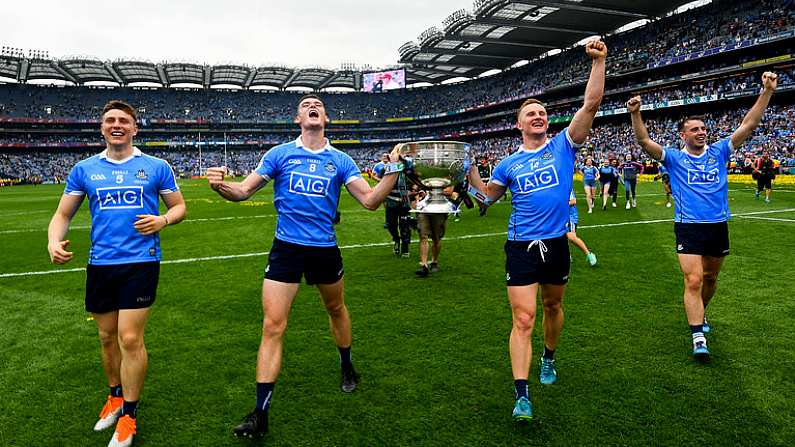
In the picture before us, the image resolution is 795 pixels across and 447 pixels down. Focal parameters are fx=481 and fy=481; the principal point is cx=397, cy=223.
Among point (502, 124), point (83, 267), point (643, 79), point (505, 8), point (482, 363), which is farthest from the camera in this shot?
point (502, 124)

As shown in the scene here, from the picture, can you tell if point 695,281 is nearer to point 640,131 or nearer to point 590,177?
point 640,131

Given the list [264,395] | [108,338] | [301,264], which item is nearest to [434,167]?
[301,264]

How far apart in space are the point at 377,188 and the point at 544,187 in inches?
50.1

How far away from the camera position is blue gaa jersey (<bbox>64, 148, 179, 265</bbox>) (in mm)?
3219

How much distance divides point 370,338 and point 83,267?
6525 mm

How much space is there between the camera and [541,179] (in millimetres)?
3541

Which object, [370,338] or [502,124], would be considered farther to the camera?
[502,124]

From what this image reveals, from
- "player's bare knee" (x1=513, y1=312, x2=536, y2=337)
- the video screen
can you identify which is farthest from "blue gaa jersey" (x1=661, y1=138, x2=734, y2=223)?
the video screen

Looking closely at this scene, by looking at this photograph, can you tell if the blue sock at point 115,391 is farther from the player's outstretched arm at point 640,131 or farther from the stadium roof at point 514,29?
the stadium roof at point 514,29

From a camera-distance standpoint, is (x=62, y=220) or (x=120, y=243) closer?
(x=120, y=243)

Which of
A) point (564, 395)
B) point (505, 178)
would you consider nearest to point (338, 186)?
point (505, 178)

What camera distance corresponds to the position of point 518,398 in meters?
3.27

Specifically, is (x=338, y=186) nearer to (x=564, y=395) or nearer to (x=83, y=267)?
(x=564, y=395)

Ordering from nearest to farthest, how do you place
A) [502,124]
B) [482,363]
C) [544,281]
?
[544,281] → [482,363] → [502,124]
